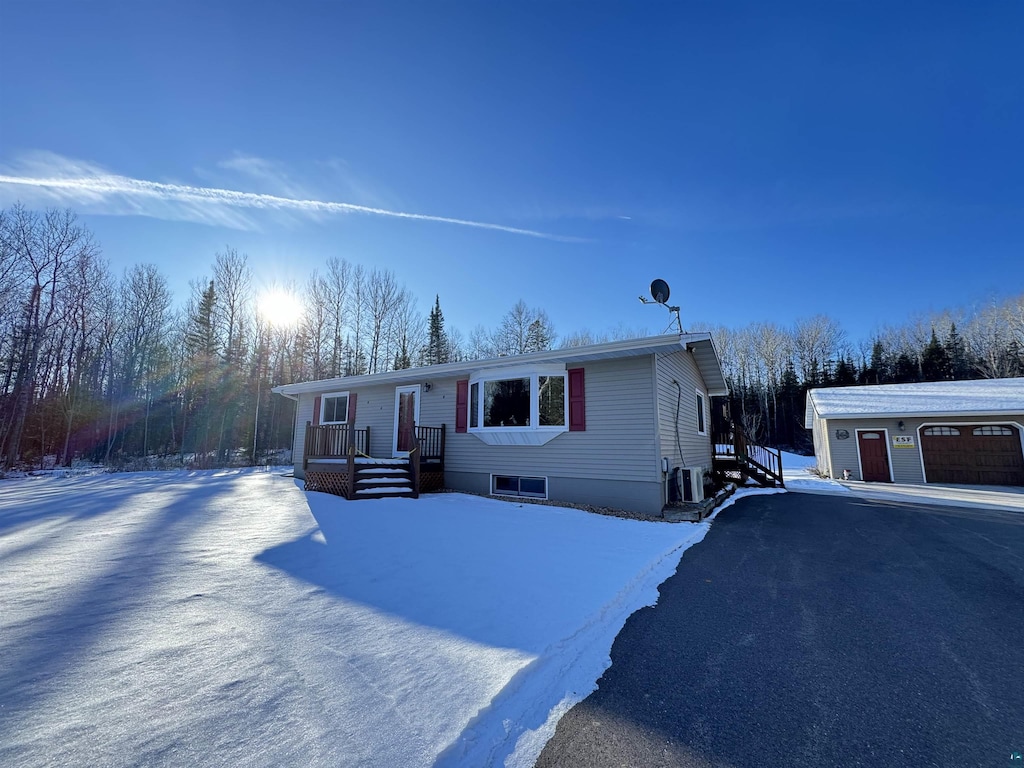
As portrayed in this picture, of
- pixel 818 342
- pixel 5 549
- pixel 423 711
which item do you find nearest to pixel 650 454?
pixel 423 711

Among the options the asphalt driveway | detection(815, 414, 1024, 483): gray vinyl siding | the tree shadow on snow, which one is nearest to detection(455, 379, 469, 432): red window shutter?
the tree shadow on snow

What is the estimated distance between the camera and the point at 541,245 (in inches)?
531

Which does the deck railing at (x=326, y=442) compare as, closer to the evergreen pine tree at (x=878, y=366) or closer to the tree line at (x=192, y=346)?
the tree line at (x=192, y=346)

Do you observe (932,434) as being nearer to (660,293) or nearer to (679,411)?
(679,411)

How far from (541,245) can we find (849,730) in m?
13.1

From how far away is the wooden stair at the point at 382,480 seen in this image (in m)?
8.46

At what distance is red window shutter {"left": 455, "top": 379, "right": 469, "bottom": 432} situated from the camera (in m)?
9.83

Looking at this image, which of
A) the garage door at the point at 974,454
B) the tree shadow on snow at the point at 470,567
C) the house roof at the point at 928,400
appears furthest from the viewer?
the house roof at the point at 928,400

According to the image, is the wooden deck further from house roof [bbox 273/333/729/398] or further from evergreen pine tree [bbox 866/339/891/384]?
evergreen pine tree [bbox 866/339/891/384]

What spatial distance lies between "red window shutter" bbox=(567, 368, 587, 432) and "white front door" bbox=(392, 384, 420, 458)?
167 inches

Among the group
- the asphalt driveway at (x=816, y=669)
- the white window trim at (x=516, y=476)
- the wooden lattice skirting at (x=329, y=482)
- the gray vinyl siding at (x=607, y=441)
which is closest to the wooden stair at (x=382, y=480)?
the wooden lattice skirting at (x=329, y=482)

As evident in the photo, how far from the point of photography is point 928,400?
14438 millimetres

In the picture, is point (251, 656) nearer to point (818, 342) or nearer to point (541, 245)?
point (541, 245)

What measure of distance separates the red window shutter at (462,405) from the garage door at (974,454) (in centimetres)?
1558
